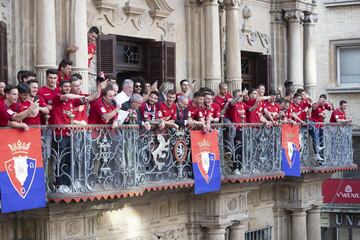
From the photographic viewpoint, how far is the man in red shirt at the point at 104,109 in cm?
1546

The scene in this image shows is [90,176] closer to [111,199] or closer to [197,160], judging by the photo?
[111,199]

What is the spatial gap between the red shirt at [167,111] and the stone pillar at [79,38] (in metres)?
1.60

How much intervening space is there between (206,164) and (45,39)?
437cm

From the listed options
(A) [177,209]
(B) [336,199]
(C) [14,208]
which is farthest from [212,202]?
(B) [336,199]

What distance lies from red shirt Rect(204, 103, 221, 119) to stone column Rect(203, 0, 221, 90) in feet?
9.51

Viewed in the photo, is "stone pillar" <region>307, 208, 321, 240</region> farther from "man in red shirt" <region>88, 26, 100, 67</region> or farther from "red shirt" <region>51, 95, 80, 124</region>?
"red shirt" <region>51, 95, 80, 124</region>

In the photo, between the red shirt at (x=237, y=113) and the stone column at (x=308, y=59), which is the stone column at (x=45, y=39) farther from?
the stone column at (x=308, y=59)

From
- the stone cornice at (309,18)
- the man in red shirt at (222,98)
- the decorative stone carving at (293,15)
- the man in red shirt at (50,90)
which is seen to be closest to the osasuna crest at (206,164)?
the man in red shirt at (222,98)

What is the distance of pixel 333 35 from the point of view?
33.9 m

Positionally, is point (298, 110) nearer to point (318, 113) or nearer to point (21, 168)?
point (318, 113)

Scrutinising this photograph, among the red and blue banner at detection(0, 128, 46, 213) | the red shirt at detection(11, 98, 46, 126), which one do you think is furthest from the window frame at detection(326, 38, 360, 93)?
the red and blue banner at detection(0, 128, 46, 213)

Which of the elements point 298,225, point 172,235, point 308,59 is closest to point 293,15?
point 308,59

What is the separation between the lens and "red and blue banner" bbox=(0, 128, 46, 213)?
13.7 meters

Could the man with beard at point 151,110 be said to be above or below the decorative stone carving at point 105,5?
below
